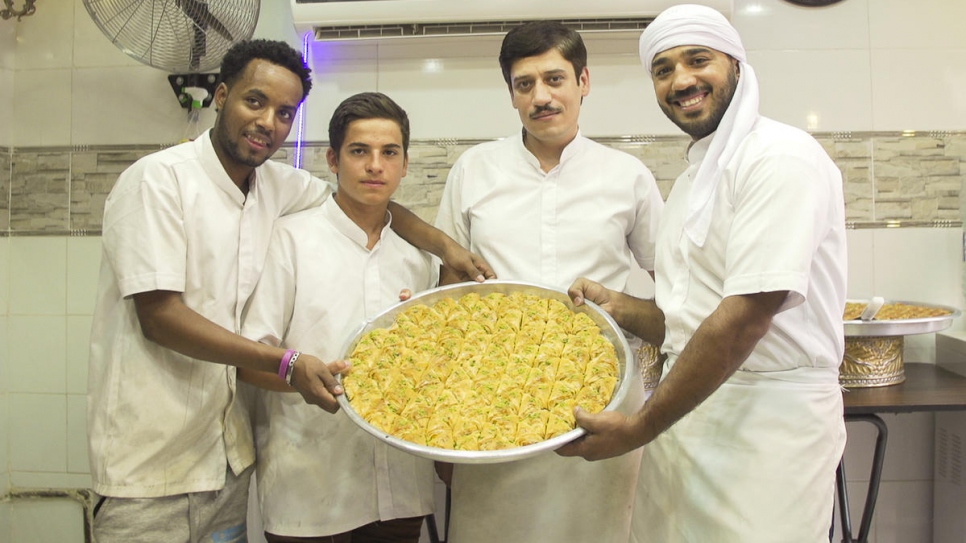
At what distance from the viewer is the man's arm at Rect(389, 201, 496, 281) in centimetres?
197

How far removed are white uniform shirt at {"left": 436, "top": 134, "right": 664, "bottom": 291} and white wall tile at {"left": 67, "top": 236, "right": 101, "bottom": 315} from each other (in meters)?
1.86

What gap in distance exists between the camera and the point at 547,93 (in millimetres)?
1884

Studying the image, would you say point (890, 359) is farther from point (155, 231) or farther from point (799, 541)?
point (155, 231)

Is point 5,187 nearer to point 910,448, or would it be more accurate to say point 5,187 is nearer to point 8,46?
point 8,46

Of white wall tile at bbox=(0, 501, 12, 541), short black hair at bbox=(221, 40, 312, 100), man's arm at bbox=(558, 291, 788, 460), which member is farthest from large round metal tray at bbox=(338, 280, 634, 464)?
white wall tile at bbox=(0, 501, 12, 541)

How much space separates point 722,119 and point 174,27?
1967 millimetres

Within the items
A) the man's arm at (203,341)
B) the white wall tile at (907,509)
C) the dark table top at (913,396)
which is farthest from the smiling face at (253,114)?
the white wall tile at (907,509)

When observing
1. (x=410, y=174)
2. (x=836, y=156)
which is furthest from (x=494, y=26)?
(x=836, y=156)

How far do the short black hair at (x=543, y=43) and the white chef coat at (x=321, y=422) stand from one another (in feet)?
2.30

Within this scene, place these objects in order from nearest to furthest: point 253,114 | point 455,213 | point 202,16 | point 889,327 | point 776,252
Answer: point 776,252
point 253,114
point 455,213
point 889,327
point 202,16

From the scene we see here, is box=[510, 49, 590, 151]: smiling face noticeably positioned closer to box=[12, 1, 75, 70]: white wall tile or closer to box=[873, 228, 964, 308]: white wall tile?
box=[873, 228, 964, 308]: white wall tile

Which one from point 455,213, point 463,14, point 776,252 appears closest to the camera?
point 776,252

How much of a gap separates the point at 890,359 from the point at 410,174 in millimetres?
2002

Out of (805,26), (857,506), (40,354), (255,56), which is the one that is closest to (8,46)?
(40,354)
